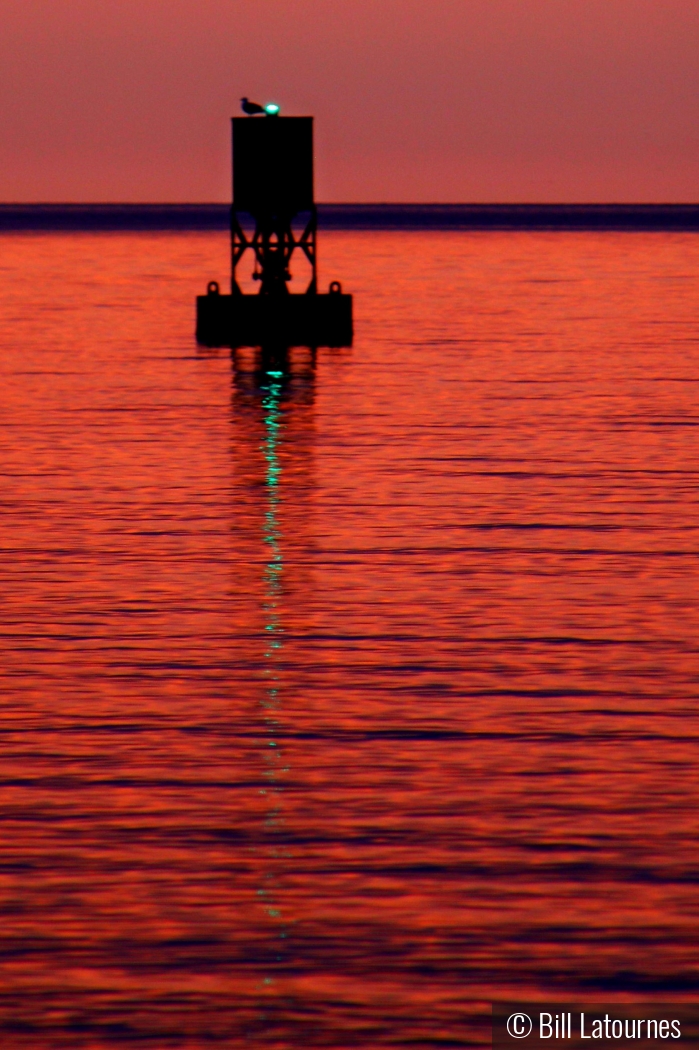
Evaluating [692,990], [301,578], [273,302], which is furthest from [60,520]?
[273,302]

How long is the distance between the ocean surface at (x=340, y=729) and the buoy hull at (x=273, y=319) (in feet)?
52.9

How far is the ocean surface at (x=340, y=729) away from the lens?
9.05m

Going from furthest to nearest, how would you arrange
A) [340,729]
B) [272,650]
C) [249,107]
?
[249,107], [272,650], [340,729]

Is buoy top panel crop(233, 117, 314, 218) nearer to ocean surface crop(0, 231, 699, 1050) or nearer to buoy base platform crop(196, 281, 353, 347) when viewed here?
buoy base platform crop(196, 281, 353, 347)

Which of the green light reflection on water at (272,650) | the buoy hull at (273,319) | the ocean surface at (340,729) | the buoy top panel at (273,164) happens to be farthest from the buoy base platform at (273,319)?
the green light reflection on water at (272,650)

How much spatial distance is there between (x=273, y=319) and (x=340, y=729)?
36757mm

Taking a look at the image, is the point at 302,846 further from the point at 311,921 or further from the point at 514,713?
the point at 514,713

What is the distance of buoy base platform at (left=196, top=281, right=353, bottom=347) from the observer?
49938 millimetres

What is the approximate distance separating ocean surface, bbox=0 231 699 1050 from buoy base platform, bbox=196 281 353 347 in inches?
633

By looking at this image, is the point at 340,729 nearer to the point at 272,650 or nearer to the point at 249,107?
the point at 272,650

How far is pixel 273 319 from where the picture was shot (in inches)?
1959

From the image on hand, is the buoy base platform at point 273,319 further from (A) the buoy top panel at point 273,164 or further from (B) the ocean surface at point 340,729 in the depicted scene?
(B) the ocean surface at point 340,729

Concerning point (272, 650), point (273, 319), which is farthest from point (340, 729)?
point (273, 319)

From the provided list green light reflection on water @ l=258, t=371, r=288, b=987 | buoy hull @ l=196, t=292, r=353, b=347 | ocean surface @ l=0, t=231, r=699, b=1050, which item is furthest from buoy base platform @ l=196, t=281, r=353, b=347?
green light reflection on water @ l=258, t=371, r=288, b=987
